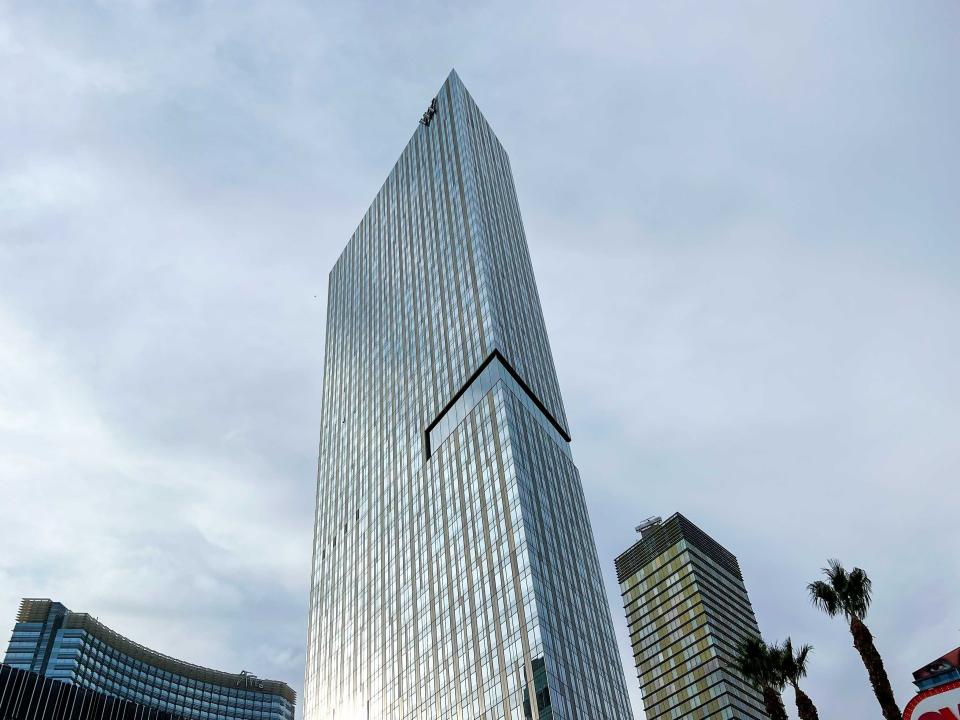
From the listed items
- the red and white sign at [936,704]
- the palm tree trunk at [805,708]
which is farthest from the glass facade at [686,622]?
the red and white sign at [936,704]

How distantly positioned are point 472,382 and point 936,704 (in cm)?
9395

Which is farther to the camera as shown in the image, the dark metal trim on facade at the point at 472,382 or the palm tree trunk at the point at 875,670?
the dark metal trim on facade at the point at 472,382

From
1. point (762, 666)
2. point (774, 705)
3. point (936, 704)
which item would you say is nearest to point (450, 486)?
point (762, 666)

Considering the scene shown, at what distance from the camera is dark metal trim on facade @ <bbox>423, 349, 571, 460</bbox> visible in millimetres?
119062

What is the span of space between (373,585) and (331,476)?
41.8 m

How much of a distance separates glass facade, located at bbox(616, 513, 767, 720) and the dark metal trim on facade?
58.8 meters

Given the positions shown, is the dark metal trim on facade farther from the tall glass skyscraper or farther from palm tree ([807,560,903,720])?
palm tree ([807,560,903,720])

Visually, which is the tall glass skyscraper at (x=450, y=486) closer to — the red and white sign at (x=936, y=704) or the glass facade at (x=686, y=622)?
the red and white sign at (x=936, y=704)

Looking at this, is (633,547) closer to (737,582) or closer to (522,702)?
(737,582)

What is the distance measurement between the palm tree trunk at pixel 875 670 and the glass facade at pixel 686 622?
10656 centimetres

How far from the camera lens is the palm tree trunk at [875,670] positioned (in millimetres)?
41188

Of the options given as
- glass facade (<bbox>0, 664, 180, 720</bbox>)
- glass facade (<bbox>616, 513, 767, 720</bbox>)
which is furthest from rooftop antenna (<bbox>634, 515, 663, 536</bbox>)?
glass facade (<bbox>0, 664, 180, 720</bbox>)

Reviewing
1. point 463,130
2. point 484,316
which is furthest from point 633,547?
point 463,130

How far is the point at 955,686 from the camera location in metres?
30.1
